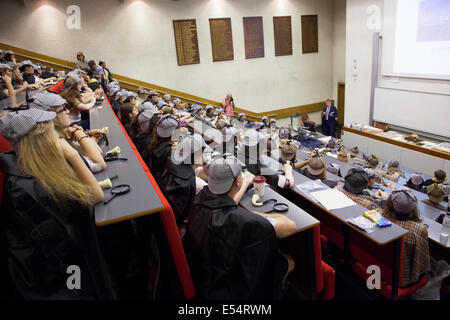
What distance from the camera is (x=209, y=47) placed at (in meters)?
11.4

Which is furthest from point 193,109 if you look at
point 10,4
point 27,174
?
point 27,174

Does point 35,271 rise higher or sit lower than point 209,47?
lower

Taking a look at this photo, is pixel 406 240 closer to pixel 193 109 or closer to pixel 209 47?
pixel 193 109

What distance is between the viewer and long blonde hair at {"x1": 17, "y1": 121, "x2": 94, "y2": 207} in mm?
1789

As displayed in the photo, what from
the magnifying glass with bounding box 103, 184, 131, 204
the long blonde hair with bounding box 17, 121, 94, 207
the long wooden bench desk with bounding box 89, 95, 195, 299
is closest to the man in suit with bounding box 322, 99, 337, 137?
the long wooden bench desk with bounding box 89, 95, 195, 299

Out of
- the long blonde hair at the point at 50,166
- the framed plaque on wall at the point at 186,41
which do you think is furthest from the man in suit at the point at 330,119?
the long blonde hair at the point at 50,166

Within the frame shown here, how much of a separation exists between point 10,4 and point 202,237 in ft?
34.2

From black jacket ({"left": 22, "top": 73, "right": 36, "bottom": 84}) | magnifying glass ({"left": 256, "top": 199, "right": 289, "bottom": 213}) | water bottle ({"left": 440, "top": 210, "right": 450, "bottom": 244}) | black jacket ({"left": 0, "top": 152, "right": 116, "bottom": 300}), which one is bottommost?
water bottle ({"left": 440, "top": 210, "right": 450, "bottom": 244})

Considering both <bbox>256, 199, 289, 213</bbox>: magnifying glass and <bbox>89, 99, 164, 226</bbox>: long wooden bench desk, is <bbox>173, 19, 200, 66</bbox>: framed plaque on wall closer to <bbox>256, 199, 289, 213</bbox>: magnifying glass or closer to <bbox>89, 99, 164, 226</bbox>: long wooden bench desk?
<bbox>89, 99, 164, 226</bbox>: long wooden bench desk

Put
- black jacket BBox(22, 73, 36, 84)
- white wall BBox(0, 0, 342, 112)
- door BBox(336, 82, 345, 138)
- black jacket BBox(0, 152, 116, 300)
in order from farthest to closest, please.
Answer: door BBox(336, 82, 345, 138)
white wall BBox(0, 0, 342, 112)
black jacket BBox(22, 73, 36, 84)
black jacket BBox(0, 152, 116, 300)

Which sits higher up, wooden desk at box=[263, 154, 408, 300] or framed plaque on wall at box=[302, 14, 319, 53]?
framed plaque on wall at box=[302, 14, 319, 53]

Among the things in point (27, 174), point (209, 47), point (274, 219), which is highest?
point (209, 47)

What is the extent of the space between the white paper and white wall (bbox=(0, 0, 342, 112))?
29.4 ft

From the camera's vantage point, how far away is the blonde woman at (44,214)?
1763 millimetres
